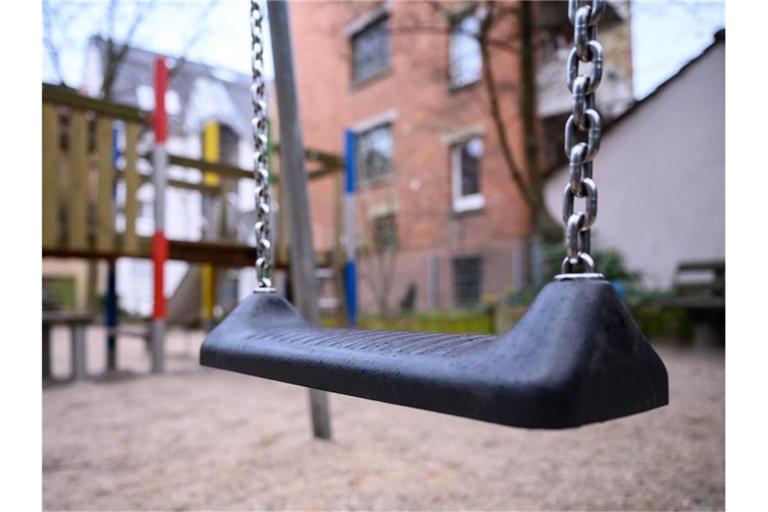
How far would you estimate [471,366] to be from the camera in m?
0.52

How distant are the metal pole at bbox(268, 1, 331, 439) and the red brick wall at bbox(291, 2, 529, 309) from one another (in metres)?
4.57

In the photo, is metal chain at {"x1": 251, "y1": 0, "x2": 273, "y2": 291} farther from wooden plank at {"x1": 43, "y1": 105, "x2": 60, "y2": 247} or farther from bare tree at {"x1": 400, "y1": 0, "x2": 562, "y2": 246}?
bare tree at {"x1": 400, "y1": 0, "x2": 562, "y2": 246}

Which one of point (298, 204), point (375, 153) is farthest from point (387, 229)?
point (298, 204)

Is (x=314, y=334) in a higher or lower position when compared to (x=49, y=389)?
higher

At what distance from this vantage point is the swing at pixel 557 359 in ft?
1.57

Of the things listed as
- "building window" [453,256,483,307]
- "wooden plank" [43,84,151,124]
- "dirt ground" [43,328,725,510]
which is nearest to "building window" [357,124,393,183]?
"building window" [453,256,483,307]

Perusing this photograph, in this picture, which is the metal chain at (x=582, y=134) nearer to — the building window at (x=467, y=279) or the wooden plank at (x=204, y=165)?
the wooden plank at (x=204, y=165)

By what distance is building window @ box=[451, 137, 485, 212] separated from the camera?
8133mm

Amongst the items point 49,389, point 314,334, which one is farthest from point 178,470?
point 49,389

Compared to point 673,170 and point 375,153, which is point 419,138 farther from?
point 673,170

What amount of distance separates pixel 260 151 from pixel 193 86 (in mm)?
3417

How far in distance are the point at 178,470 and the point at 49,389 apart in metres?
1.89
